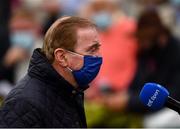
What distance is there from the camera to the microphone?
14.6ft

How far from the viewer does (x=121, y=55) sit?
9.06m

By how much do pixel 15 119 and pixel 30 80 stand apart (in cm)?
32

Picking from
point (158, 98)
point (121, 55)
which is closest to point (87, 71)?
point (158, 98)

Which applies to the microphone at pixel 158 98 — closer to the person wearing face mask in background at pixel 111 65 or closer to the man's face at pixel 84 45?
the man's face at pixel 84 45

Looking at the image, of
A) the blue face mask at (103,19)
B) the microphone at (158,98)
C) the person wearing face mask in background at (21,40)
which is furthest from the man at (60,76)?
the person wearing face mask in background at (21,40)

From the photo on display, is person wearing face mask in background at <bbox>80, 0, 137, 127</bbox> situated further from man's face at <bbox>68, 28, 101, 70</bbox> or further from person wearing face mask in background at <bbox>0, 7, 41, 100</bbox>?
man's face at <bbox>68, 28, 101, 70</bbox>

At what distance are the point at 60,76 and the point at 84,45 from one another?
23 cm

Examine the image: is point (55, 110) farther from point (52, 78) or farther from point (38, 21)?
point (38, 21)

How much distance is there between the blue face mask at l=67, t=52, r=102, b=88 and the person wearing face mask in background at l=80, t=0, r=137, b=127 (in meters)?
3.39

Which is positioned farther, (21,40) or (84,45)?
(21,40)

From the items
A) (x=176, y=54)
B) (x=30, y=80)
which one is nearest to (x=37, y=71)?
(x=30, y=80)

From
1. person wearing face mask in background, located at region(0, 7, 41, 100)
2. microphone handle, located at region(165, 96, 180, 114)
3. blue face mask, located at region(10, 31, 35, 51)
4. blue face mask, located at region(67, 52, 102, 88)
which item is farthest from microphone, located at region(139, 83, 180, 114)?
blue face mask, located at region(10, 31, 35, 51)

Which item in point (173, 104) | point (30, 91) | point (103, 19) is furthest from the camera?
point (103, 19)

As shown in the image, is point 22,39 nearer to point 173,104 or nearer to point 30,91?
point 30,91
